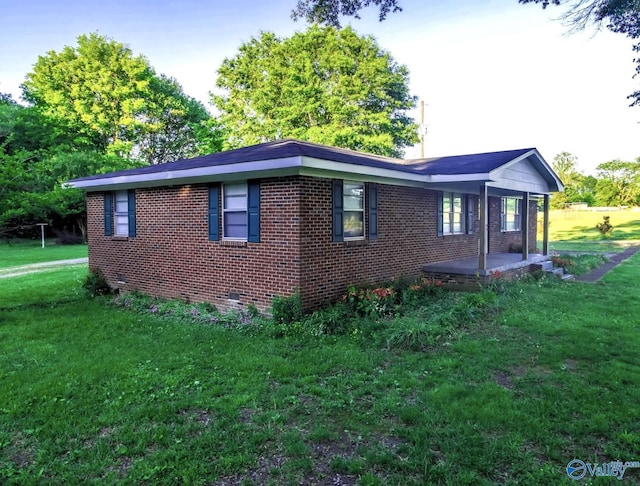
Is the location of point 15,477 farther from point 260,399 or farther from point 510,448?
point 510,448

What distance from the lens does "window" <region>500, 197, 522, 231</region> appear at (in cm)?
1512

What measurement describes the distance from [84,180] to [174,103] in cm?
2666

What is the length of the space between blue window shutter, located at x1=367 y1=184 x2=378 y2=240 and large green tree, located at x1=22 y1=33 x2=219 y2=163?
2780cm

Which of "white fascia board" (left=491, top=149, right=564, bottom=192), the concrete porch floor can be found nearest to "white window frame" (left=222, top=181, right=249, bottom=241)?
the concrete porch floor

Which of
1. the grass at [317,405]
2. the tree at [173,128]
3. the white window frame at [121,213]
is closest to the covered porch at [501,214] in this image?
the grass at [317,405]

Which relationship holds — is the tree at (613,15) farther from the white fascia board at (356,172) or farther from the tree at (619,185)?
the tree at (619,185)

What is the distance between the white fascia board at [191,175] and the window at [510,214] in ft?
34.6

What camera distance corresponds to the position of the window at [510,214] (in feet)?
49.6

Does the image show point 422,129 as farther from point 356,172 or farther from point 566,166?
point 566,166

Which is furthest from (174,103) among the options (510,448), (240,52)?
(510,448)

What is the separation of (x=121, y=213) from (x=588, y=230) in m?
36.5

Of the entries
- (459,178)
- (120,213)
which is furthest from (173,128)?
(459,178)

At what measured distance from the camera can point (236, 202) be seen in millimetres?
8492

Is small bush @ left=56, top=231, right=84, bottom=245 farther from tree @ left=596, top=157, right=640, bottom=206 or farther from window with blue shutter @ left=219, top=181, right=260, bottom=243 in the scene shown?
tree @ left=596, top=157, right=640, bottom=206
